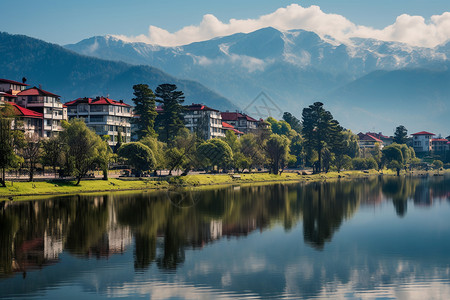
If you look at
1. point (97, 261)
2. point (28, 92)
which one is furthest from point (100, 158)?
point (97, 261)

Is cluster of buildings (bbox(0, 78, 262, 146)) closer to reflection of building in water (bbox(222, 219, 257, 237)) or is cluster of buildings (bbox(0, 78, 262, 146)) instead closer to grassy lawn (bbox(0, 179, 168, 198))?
grassy lawn (bbox(0, 179, 168, 198))

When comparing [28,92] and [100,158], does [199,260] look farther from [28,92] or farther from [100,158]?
[28,92]

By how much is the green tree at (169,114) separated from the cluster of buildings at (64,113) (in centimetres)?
1069

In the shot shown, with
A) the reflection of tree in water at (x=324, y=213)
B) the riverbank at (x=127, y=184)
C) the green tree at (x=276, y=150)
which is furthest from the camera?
the green tree at (x=276, y=150)

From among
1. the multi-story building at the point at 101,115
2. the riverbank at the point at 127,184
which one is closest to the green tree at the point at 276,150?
the riverbank at the point at 127,184

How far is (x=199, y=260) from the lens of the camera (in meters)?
43.6

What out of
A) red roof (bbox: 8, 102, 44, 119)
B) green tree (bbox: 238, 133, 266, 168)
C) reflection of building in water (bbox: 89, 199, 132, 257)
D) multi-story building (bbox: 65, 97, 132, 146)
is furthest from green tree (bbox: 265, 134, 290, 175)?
reflection of building in water (bbox: 89, 199, 132, 257)

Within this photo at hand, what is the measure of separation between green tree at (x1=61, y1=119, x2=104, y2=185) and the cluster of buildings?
33.2ft

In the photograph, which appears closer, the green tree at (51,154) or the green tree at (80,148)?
the green tree at (80,148)

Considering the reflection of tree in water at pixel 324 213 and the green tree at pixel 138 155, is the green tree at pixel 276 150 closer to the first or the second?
the reflection of tree in water at pixel 324 213

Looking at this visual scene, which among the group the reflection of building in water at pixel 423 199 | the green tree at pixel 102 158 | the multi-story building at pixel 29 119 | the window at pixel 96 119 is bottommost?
the reflection of building in water at pixel 423 199

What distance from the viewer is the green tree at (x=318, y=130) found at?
7495 inches

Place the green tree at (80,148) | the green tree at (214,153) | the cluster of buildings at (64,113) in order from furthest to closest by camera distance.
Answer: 1. the green tree at (214,153)
2. the cluster of buildings at (64,113)
3. the green tree at (80,148)

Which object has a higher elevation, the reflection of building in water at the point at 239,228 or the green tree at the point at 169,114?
the green tree at the point at 169,114
